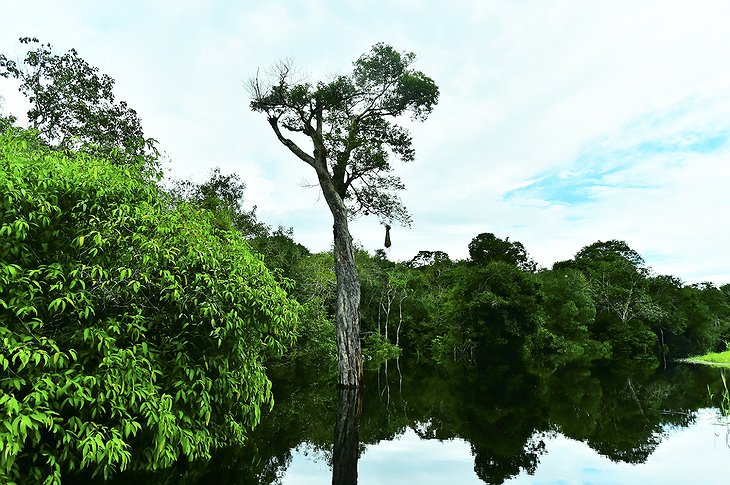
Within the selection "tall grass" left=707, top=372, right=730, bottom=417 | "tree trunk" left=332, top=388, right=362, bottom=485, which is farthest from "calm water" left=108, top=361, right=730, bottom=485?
"tall grass" left=707, top=372, right=730, bottom=417

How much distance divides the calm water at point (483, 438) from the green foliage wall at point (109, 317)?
58.0 inches

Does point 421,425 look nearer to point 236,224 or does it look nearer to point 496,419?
point 496,419

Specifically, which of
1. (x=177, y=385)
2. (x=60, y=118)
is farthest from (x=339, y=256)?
(x=60, y=118)

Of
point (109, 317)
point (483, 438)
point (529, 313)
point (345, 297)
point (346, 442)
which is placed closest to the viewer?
point (109, 317)

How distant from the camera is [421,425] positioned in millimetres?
10617

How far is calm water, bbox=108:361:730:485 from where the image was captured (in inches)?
274

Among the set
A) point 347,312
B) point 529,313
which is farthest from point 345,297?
point 529,313

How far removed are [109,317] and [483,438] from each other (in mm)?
7055

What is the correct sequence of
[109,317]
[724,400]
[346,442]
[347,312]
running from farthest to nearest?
1. [347,312]
2. [724,400]
3. [346,442]
4. [109,317]

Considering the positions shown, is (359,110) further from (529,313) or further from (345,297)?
(529,313)

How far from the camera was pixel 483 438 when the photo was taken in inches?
361

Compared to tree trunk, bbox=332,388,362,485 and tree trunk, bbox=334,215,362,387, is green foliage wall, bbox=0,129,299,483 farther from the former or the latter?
tree trunk, bbox=334,215,362,387

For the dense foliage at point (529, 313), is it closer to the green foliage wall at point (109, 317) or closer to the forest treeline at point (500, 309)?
the forest treeline at point (500, 309)

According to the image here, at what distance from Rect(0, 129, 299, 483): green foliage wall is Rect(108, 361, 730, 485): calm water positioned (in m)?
1.47
